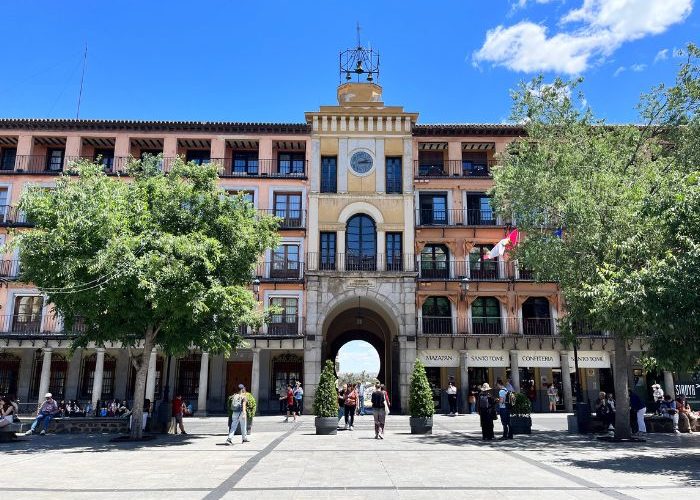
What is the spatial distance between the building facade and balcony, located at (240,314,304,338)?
7 cm

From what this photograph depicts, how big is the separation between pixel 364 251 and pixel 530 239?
1213cm

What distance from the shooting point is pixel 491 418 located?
15.9 m

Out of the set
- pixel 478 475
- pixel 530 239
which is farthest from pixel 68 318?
pixel 530 239

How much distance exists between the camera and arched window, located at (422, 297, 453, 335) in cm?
2962

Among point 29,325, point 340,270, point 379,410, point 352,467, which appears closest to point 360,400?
point 340,270

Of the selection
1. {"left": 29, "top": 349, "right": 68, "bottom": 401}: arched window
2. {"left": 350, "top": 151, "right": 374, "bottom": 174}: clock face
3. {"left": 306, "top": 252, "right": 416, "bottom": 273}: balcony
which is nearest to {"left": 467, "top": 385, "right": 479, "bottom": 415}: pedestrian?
{"left": 306, "top": 252, "right": 416, "bottom": 273}: balcony

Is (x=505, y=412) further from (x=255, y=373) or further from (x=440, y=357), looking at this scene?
(x=255, y=373)

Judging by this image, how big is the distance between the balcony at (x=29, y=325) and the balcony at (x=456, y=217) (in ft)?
62.1

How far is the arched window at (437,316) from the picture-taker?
29.6 metres

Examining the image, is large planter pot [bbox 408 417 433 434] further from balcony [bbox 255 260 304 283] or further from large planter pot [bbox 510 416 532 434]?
balcony [bbox 255 260 304 283]

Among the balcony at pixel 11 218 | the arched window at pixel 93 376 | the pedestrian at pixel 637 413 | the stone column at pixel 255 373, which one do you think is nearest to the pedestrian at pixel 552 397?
the pedestrian at pixel 637 413

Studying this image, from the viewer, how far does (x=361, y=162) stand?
30.0 meters

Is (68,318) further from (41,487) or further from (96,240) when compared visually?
(41,487)

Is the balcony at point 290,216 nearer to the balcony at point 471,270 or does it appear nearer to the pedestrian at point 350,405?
the balcony at point 471,270
